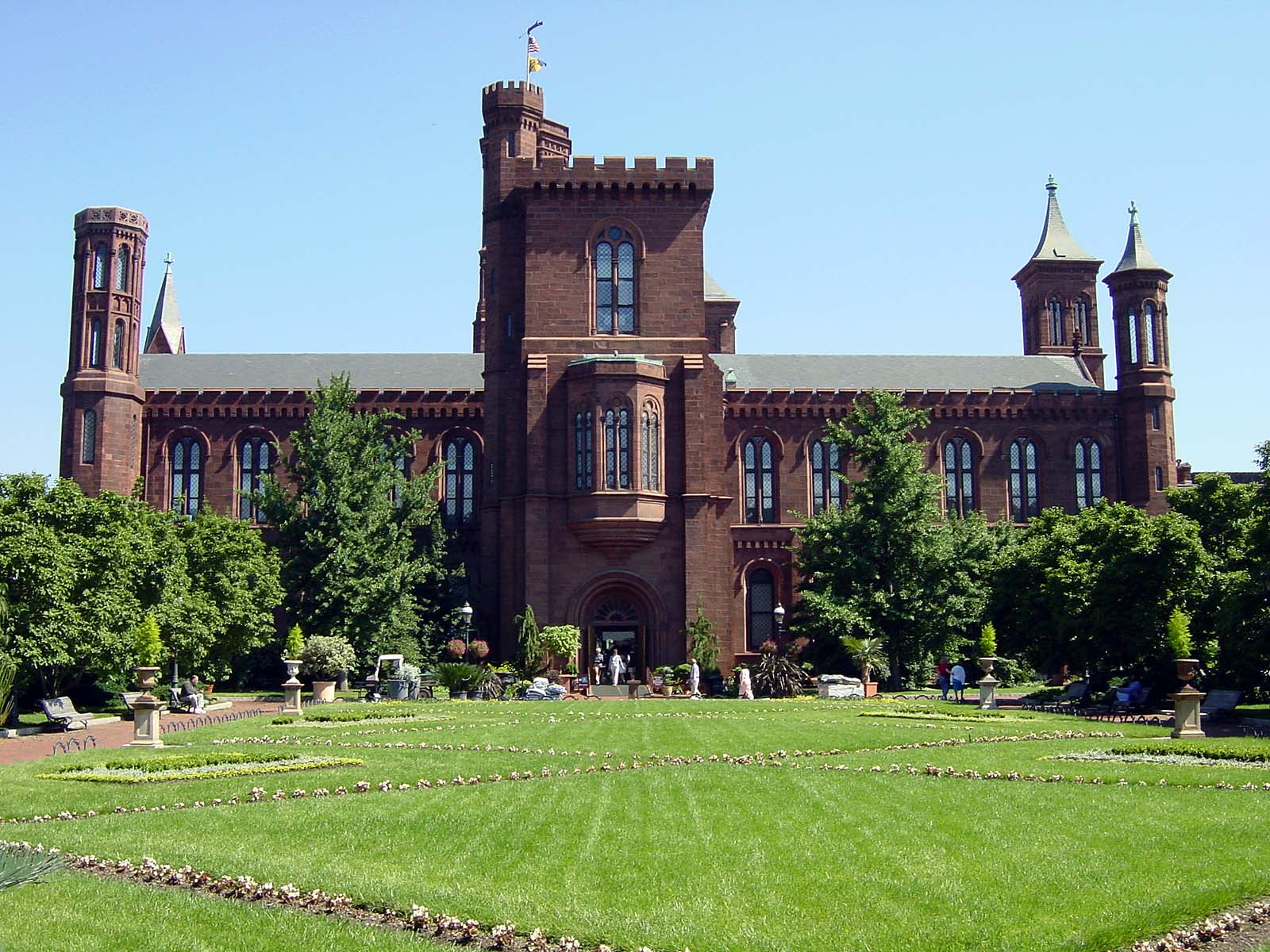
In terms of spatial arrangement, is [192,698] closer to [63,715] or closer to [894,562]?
[63,715]

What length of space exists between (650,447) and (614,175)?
464 inches

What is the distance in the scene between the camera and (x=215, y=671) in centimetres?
4784

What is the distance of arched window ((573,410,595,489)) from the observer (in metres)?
53.6

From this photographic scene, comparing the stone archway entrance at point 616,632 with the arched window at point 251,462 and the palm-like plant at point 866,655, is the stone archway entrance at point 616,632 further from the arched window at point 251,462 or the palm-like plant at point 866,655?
the arched window at point 251,462

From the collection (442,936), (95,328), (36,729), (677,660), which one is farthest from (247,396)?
(442,936)

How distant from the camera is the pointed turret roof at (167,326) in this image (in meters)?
89.0

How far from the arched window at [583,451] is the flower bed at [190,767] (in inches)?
1234

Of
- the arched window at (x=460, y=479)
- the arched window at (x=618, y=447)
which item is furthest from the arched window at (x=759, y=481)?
the arched window at (x=460, y=479)

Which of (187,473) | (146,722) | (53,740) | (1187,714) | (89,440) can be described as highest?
(89,440)

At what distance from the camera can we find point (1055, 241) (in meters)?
79.8

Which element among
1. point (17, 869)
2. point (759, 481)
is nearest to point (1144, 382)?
point (759, 481)

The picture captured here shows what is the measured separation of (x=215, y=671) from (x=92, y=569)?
1359 centimetres

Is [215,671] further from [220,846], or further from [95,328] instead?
[220,846]

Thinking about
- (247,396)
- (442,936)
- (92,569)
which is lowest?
(442,936)
